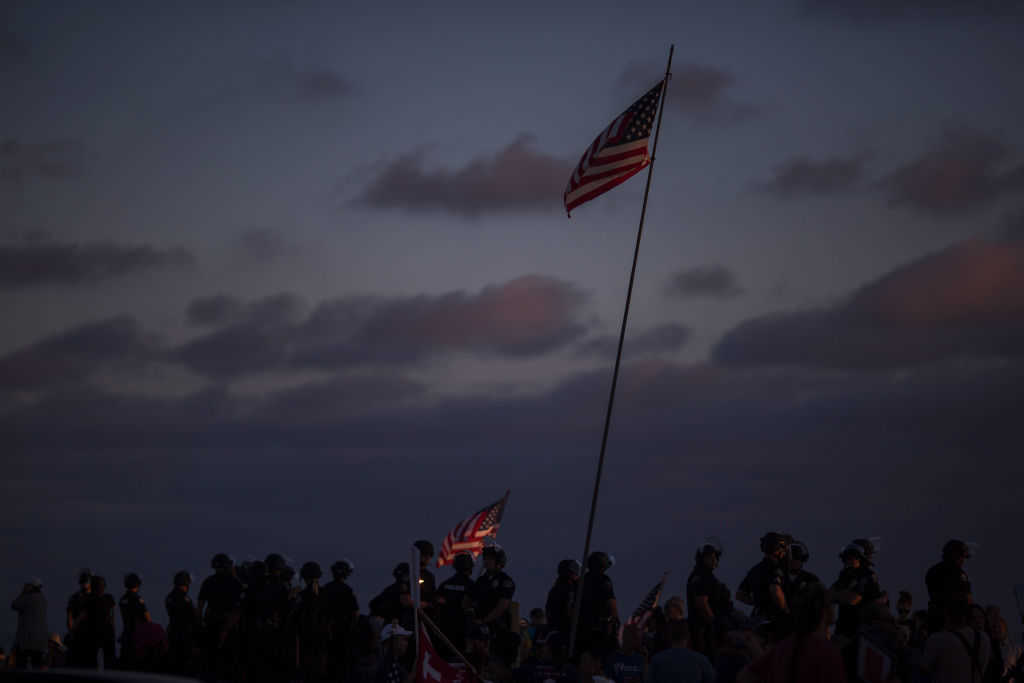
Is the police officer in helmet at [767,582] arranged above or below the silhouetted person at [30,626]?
above

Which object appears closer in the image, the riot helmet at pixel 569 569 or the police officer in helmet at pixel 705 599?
the police officer in helmet at pixel 705 599

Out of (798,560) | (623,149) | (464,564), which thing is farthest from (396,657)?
(623,149)

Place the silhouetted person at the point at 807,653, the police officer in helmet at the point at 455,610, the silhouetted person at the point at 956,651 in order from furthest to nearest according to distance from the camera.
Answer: the police officer in helmet at the point at 455,610 < the silhouetted person at the point at 956,651 < the silhouetted person at the point at 807,653

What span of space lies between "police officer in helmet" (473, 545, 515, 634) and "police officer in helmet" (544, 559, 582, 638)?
0.56 metres

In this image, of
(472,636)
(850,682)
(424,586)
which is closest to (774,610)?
(850,682)

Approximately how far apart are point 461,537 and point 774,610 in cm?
1130

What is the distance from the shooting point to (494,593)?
1702 centimetres

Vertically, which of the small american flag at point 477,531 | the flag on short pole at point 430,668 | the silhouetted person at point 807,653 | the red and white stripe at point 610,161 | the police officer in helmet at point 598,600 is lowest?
the flag on short pole at point 430,668

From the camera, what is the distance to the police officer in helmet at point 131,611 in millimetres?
22578

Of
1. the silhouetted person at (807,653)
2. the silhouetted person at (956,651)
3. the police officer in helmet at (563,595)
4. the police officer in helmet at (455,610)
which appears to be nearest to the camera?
the silhouetted person at (807,653)

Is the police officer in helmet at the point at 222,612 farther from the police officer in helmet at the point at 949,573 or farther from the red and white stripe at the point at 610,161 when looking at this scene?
the police officer in helmet at the point at 949,573

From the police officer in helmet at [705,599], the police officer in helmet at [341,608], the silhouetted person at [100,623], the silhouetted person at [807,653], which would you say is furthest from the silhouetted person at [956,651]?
the silhouetted person at [100,623]

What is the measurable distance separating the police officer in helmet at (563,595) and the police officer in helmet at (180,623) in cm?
738

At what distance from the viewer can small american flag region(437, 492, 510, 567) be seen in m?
24.0
